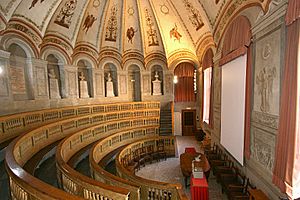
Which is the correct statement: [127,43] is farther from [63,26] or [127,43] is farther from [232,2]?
[232,2]

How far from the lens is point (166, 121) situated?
1359 centimetres

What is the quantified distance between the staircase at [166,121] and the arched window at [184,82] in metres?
1.23

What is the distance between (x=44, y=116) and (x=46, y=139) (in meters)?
1.75

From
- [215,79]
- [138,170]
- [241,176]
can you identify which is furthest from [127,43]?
[241,176]

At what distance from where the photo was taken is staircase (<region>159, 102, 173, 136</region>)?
12.7 metres

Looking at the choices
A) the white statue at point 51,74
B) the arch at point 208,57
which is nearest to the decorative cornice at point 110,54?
the white statue at point 51,74

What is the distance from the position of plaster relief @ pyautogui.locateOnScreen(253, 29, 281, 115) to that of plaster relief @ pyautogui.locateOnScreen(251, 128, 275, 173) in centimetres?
69

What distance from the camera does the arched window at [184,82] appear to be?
15.1 meters

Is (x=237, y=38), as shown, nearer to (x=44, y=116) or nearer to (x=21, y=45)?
(x=44, y=116)

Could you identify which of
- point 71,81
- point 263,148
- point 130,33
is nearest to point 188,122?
point 130,33

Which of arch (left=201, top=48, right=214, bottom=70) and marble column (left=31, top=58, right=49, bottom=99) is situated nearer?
marble column (left=31, top=58, right=49, bottom=99)

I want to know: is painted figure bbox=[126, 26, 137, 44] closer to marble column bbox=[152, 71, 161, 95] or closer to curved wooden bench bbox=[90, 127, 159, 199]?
marble column bbox=[152, 71, 161, 95]

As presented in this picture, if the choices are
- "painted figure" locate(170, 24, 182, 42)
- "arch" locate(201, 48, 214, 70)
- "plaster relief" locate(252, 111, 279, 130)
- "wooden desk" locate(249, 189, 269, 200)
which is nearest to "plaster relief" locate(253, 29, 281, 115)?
"plaster relief" locate(252, 111, 279, 130)

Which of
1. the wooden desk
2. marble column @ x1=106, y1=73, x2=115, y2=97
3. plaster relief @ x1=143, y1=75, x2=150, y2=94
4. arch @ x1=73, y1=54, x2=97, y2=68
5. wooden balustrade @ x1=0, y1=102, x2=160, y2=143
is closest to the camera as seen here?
the wooden desk
